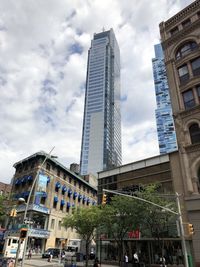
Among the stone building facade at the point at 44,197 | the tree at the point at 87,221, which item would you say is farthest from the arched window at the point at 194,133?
the stone building facade at the point at 44,197

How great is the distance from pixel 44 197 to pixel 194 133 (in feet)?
122

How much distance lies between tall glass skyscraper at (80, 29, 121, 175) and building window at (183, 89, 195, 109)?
113m

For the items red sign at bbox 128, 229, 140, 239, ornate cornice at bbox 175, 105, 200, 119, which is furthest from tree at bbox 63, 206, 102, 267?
ornate cornice at bbox 175, 105, 200, 119

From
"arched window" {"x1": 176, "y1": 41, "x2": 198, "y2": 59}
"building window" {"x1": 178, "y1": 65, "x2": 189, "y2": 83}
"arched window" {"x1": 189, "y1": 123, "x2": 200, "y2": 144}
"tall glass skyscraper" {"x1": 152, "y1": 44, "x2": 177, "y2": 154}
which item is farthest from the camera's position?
"tall glass skyscraper" {"x1": 152, "y1": 44, "x2": 177, "y2": 154}

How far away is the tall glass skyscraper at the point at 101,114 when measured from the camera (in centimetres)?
15025

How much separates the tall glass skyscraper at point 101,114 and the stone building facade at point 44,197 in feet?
268

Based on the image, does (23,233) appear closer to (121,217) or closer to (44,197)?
(121,217)

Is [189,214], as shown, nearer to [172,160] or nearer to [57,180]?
[172,160]

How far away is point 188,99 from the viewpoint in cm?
3125

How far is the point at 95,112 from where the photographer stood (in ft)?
543

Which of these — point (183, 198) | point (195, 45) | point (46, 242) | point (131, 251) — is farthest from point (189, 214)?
point (46, 242)

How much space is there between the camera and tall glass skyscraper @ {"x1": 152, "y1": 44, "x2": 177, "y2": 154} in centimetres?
14725

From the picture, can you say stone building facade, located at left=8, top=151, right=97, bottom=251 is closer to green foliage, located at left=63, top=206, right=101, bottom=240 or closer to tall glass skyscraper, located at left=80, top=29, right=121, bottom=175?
green foliage, located at left=63, top=206, right=101, bottom=240

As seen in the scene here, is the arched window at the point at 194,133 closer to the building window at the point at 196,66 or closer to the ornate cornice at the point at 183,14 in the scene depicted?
the building window at the point at 196,66
